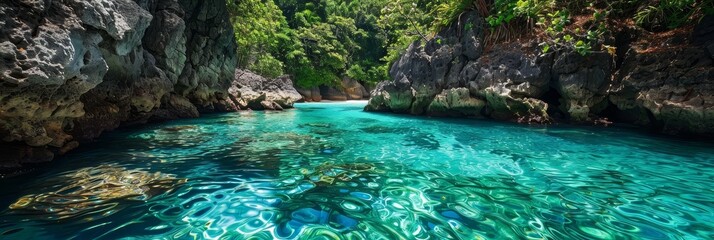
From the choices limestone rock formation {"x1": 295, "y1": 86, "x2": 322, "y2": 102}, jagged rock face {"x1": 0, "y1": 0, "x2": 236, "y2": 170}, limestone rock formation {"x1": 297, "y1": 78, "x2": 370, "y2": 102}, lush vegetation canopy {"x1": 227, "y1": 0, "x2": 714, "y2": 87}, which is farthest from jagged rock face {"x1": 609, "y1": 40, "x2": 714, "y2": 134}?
limestone rock formation {"x1": 297, "y1": 78, "x2": 370, "y2": 102}

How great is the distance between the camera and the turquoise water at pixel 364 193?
9.62ft

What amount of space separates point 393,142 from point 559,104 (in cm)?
875

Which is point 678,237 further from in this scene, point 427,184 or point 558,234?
point 427,184

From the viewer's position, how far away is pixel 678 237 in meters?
2.79

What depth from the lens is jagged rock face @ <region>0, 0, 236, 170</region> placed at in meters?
3.91

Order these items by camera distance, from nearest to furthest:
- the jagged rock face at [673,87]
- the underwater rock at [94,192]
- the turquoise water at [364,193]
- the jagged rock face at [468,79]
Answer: the turquoise water at [364,193] < the underwater rock at [94,192] < the jagged rock face at [673,87] < the jagged rock face at [468,79]

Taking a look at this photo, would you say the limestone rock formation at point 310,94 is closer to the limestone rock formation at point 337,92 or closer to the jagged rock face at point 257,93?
the limestone rock formation at point 337,92

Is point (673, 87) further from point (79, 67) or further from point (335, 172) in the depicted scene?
point (79, 67)

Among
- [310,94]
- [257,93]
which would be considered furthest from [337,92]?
[257,93]

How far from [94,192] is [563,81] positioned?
13064 mm

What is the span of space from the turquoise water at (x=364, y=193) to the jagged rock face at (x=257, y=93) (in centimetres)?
1316

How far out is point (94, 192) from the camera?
3.82m

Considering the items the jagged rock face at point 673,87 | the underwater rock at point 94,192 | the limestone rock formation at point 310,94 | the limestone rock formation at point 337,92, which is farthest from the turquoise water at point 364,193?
the limestone rock formation at point 337,92

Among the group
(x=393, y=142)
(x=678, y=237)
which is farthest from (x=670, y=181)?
(x=393, y=142)
